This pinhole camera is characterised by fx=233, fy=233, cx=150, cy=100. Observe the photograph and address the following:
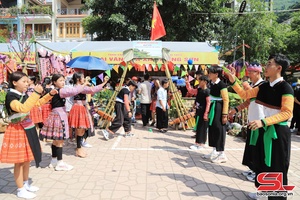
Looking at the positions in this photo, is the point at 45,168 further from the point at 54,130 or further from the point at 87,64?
the point at 87,64

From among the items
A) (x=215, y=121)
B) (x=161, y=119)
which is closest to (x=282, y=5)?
Answer: (x=161, y=119)

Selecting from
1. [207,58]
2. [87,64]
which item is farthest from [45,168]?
[207,58]

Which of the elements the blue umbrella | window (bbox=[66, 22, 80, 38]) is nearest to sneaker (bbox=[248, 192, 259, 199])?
the blue umbrella

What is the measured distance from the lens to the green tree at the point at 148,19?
1484 cm

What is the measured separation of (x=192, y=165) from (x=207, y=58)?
284 inches

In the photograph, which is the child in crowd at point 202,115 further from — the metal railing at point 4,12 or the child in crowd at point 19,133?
the metal railing at point 4,12

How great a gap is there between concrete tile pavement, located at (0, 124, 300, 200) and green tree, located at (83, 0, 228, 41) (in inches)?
439

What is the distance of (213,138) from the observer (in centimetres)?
460

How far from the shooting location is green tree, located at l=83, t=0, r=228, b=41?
1484 cm

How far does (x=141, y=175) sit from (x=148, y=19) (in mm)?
12869

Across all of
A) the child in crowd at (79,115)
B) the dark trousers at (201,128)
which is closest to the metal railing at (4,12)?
the child in crowd at (79,115)

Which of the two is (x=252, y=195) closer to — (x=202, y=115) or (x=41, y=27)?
(x=202, y=115)

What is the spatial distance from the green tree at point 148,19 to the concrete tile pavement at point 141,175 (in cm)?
1115

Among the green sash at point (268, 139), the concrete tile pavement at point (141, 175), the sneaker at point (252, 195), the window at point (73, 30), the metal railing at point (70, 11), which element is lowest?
the concrete tile pavement at point (141, 175)
